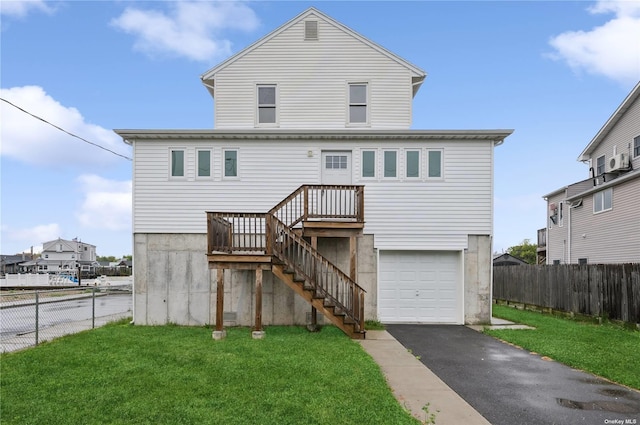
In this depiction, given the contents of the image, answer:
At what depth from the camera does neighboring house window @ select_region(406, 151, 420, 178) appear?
11586mm

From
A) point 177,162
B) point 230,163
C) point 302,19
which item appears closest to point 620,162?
point 302,19

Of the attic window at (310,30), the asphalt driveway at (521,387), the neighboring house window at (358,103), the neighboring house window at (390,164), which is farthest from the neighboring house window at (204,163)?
the asphalt driveway at (521,387)

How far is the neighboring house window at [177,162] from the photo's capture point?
1156 cm

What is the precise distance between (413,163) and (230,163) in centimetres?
568

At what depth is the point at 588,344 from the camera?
892cm

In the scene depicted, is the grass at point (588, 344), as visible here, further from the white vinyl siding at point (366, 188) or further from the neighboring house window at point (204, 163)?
the neighboring house window at point (204, 163)

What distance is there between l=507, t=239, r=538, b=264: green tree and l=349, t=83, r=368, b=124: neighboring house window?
143 feet

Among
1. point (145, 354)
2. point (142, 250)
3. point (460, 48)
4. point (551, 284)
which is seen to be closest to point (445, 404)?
point (145, 354)

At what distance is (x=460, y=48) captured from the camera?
1476 centimetres

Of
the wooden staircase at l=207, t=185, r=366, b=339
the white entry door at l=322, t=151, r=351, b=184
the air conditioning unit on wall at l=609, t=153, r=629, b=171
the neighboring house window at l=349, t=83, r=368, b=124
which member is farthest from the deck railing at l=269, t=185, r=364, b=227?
the air conditioning unit on wall at l=609, t=153, r=629, b=171

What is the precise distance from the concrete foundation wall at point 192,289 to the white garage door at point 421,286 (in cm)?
168

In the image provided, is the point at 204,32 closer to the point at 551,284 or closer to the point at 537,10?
the point at 537,10

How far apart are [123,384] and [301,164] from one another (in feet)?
24.8

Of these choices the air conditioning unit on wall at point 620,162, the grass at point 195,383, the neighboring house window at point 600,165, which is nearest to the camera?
the grass at point 195,383
